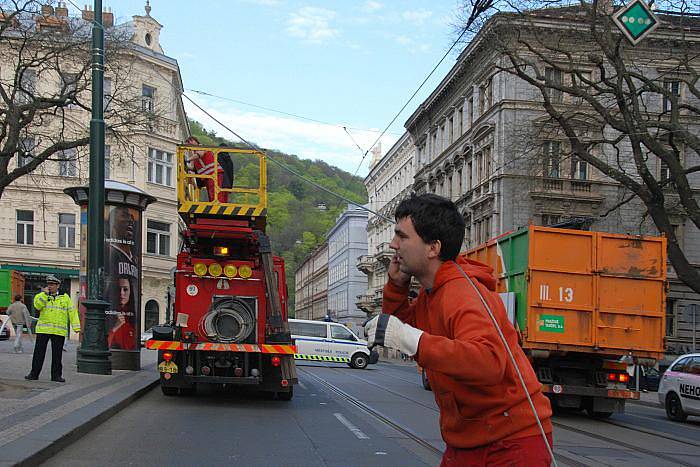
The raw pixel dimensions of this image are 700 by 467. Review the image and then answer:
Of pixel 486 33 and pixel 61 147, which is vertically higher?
pixel 486 33

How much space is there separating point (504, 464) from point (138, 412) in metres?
10.2

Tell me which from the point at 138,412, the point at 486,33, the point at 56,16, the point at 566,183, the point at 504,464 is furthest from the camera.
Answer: the point at 566,183

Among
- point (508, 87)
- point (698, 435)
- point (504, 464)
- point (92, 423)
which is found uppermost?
point (508, 87)

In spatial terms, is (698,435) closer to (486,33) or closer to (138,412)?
(138,412)

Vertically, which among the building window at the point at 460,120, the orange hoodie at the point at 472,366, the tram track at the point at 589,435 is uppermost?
the building window at the point at 460,120

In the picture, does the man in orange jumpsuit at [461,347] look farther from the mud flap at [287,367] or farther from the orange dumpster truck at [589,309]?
the orange dumpster truck at [589,309]

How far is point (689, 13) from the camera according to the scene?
21.3m

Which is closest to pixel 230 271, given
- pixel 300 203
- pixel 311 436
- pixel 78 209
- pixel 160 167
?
pixel 311 436

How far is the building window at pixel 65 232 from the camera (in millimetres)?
47750

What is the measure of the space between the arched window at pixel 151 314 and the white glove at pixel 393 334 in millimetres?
47412

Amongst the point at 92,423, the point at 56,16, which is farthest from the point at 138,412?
the point at 56,16

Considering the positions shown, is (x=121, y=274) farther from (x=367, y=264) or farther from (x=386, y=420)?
(x=367, y=264)

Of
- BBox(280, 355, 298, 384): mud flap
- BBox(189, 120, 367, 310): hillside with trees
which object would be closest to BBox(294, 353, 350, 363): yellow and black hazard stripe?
BBox(280, 355, 298, 384): mud flap

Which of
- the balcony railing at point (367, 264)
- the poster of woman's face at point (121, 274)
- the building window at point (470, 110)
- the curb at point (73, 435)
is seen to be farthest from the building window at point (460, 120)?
the curb at point (73, 435)
